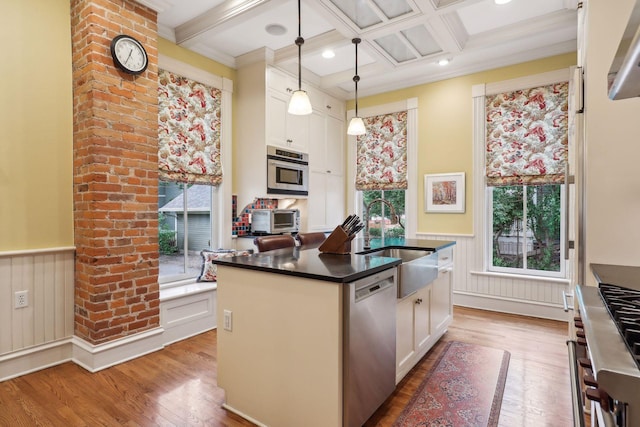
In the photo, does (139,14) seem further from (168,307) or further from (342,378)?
(342,378)

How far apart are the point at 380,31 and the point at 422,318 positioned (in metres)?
2.70

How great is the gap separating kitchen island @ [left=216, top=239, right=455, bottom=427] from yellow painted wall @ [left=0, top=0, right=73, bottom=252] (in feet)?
5.57

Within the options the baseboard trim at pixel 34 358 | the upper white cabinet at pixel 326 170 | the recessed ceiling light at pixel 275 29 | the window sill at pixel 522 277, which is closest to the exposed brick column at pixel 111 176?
the baseboard trim at pixel 34 358

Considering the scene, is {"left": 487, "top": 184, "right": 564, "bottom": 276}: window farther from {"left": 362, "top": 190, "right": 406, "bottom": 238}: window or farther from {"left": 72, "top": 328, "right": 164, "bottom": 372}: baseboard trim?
{"left": 72, "top": 328, "right": 164, "bottom": 372}: baseboard trim

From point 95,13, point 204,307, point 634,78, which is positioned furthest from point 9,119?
point 634,78

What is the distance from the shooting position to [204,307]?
3.52 m

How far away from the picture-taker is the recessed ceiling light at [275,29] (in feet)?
11.6

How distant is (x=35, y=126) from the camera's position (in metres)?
2.66

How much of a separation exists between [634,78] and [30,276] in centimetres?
361

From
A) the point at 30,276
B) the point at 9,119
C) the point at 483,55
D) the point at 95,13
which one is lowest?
the point at 30,276

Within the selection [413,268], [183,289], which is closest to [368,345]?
[413,268]

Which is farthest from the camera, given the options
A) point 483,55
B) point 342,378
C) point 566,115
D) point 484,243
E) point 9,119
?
point 484,243

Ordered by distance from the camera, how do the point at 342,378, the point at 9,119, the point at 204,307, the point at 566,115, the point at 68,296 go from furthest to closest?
1. the point at 566,115
2. the point at 204,307
3. the point at 68,296
4. the point at 9,119
5. the point at 342,378

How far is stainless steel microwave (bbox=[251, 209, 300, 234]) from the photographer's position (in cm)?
413
